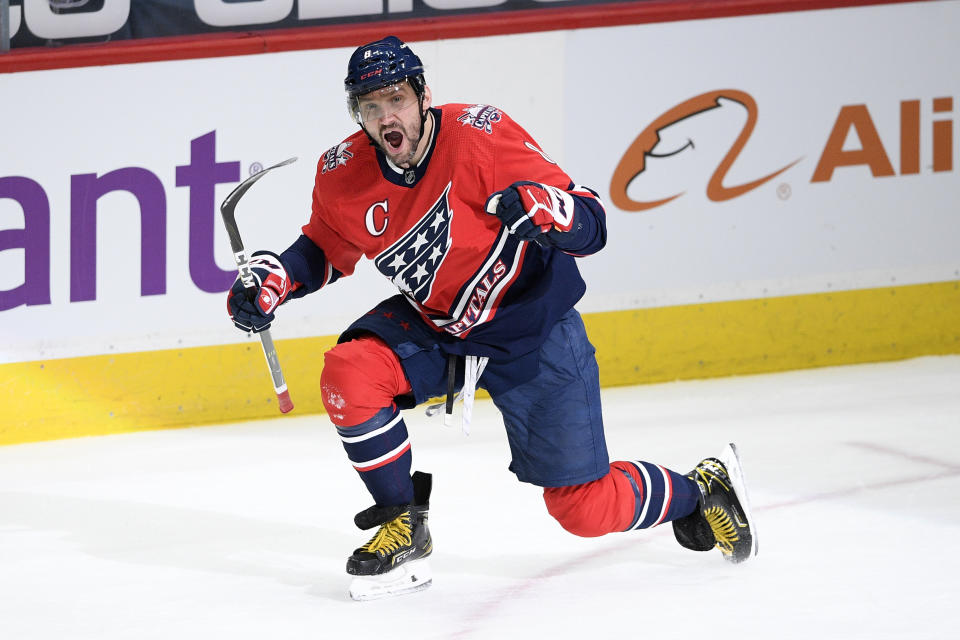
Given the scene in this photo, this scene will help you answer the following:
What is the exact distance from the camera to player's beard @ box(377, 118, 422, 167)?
8.63 feet

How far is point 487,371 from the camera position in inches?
110

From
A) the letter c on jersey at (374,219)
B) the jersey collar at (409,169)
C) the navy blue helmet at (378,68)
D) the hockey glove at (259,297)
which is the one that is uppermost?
the navy blue helmet at (378,68)

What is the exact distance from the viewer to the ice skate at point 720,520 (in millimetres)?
2889

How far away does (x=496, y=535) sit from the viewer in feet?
10.6

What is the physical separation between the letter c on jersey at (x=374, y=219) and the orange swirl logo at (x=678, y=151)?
2.10 m

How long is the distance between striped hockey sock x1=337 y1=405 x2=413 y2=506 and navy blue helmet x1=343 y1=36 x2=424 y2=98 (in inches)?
24.6

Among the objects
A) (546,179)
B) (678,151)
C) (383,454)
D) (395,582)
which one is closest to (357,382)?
(383,454)

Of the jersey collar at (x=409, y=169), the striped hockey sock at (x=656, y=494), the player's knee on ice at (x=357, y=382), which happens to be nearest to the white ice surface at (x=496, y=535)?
the striped hockey sock at (x=656, y=494)

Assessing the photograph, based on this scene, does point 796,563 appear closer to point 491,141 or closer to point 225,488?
point 491,141

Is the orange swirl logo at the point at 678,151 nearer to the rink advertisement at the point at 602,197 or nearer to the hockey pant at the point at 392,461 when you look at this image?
the rink advertisement at the point at 602,197

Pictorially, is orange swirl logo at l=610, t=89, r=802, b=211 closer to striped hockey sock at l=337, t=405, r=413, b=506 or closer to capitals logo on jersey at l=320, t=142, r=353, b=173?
capitals logo on jersey at l=320, t=142, r=353, b=173

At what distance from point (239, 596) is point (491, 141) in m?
1.05

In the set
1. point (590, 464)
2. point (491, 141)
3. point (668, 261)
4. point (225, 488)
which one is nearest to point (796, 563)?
point (590, 464)

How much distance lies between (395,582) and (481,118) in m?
0.94
